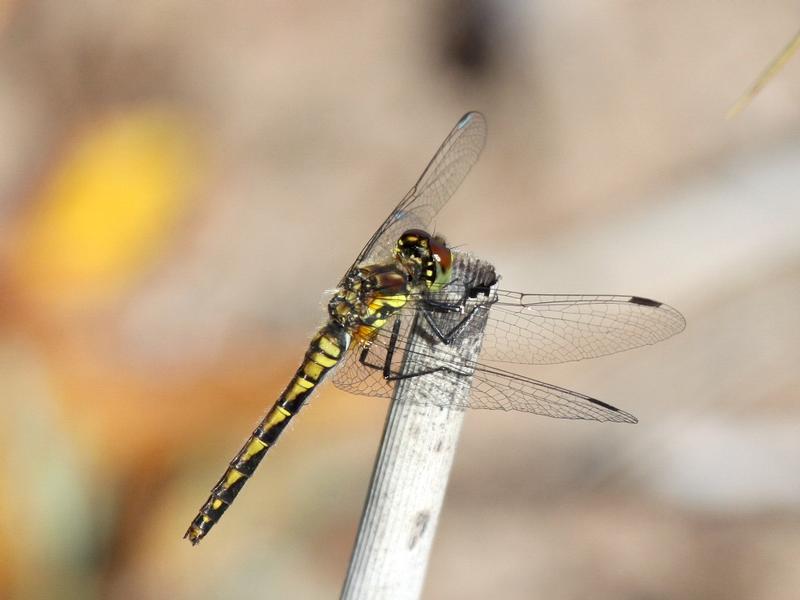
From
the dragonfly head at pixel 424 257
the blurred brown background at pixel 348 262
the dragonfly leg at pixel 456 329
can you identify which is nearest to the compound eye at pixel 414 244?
the dragonfly head at pixel 424 257

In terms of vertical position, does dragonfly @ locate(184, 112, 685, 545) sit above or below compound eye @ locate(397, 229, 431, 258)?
below

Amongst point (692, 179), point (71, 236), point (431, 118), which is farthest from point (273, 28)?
point (692, 179)

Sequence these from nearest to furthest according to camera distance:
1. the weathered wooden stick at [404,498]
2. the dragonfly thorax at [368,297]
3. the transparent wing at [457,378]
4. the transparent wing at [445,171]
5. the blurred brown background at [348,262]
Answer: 1. the weathered wooden stick at [404,498]
2. the transparent wing at [457,378]
3. the dragonfly thorax at [368,297]
4. the transparent wing at [445,171]
5. the blurred brown background at [348,262]

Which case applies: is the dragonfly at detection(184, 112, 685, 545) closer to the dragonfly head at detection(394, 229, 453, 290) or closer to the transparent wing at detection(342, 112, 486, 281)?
the dragonfly head at detection(394, 229, 453, 290)

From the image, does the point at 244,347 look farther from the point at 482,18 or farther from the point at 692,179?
the point at 692,179

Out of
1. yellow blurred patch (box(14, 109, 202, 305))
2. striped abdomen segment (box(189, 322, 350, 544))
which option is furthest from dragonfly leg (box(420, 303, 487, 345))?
yellow blurred patch (box(14, 109, 202, 305))

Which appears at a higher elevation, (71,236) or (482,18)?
(482,18)

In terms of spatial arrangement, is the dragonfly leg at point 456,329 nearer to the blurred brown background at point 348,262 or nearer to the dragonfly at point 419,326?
the dragonfly at point 419,326
